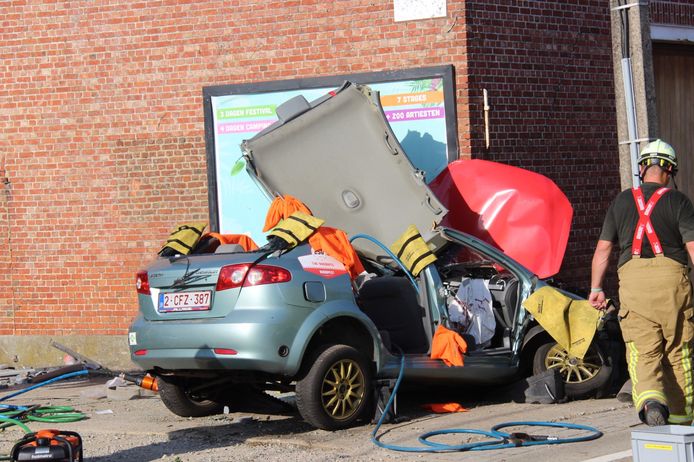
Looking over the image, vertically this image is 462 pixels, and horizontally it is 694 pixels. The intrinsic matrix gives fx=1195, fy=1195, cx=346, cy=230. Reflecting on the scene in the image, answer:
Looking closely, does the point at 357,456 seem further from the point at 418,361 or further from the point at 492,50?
the point at 492,50

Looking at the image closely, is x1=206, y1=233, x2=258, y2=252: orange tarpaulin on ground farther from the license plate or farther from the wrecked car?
the license plate

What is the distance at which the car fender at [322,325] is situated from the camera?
8.74m

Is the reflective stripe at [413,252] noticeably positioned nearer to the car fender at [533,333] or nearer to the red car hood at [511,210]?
the car fender at [533,333]

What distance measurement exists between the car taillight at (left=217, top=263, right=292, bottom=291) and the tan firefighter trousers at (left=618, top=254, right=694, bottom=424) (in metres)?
2.51

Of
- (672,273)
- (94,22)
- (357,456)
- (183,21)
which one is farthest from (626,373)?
(94,22)

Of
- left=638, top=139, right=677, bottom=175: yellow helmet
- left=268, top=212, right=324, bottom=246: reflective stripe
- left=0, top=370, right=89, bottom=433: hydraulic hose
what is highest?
left=638, top=139, right=677, bottom=175: yellow helmet

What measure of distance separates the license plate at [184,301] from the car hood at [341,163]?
2.24 metres

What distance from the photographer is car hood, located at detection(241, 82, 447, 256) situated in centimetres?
1112

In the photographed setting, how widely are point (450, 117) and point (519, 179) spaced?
1536 millimetres

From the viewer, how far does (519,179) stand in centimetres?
1216

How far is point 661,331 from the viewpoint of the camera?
8.12 meters

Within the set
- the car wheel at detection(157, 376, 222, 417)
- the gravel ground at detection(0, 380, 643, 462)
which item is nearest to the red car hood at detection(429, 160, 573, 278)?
the gravel ground at detection(0, 380, 643, 462)

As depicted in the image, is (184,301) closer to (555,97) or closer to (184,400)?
(184,400)

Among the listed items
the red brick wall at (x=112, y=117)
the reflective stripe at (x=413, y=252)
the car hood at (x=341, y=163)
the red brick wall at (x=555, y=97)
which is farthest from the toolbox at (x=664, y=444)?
the red brick wall at (x=112, y=117)
